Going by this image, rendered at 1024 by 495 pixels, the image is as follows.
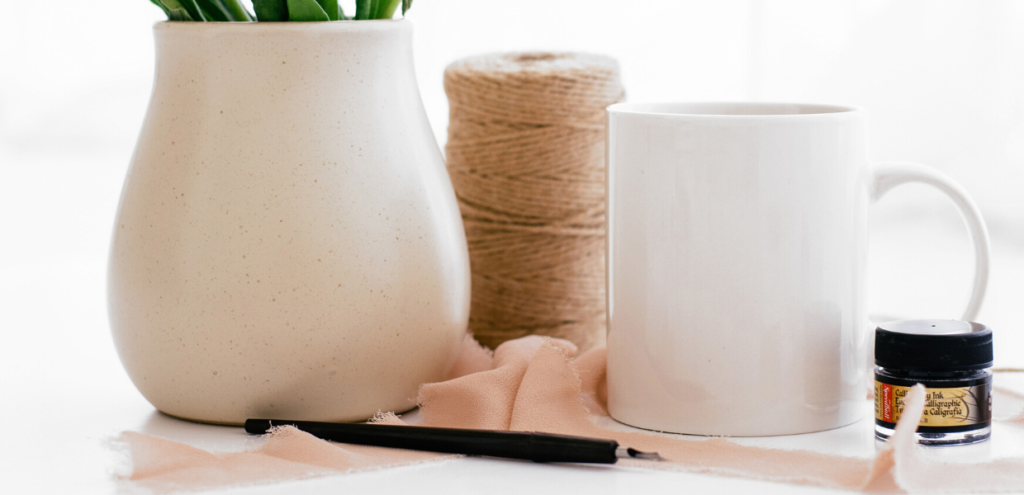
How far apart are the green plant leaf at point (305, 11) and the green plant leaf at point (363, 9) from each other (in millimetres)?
29

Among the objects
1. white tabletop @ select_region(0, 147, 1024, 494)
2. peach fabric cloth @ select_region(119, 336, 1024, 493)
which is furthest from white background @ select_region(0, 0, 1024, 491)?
peach fabric cloth @ select_region(119, 336, 1024, 493)

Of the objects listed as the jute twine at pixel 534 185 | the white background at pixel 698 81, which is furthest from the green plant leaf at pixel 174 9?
the white background at pixel 698 81

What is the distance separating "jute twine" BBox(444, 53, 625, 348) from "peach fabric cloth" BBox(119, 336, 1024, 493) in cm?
10

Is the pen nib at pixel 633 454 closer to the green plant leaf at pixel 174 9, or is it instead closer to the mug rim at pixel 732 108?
the mug rim at pixel 732 108

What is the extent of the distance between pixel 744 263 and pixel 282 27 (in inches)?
9.8

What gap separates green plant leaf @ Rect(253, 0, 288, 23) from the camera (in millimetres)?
477

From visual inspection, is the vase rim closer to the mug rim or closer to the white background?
the mug rim

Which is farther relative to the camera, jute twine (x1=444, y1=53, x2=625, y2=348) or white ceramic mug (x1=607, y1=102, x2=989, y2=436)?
jute twine (x1=444, y1=53, x2=625, y2=348)

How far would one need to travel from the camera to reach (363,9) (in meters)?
0.51

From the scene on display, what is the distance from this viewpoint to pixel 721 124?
1.51 feet

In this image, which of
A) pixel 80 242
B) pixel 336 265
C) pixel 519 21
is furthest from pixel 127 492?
pixel 519 21

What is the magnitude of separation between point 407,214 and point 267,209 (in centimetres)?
7

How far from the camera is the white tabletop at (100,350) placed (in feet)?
1.39

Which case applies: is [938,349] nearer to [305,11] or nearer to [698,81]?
[305,11]
